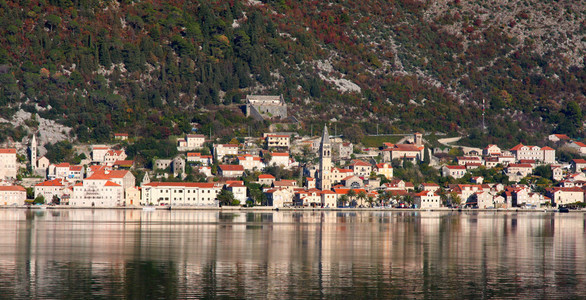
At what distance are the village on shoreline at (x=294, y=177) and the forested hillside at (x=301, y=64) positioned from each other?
6.74 metres

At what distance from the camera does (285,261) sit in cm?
3831

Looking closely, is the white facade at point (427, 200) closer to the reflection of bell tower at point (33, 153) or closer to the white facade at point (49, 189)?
the white facade at point (49, 189)

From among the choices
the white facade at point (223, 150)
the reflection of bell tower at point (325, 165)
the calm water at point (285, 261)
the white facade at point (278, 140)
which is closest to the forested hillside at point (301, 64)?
the white facade at point (278, 140)

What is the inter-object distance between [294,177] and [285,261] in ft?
212

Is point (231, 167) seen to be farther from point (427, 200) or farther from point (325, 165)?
point (427, 200)

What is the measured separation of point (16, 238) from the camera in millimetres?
47625

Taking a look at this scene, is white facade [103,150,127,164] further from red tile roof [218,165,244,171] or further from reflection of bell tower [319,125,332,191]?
reflection of bell tower [319,125,332,191]

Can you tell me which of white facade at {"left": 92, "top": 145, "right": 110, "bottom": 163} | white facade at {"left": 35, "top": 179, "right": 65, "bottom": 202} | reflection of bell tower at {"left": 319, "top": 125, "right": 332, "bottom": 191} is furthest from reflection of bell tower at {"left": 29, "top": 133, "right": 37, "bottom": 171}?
reflection of bell tower at {"left": 319, "top": 125, "right": 332, "bottom": 191}

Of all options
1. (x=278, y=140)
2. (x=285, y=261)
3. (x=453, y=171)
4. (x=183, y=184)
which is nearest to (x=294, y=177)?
(x=278, y=140)

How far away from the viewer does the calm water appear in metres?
30.5

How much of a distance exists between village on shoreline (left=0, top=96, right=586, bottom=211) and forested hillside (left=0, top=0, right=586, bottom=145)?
6744mm

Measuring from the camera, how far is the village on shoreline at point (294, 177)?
299 feet

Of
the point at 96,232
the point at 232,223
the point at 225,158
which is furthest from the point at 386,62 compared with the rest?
the point at 96,232

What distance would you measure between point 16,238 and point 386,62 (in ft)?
365
